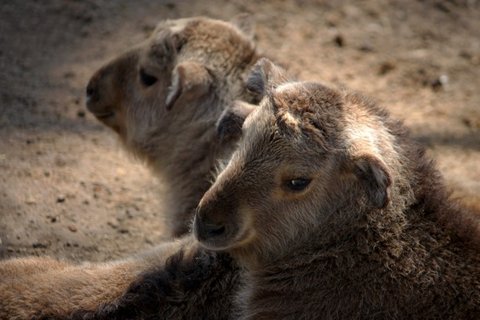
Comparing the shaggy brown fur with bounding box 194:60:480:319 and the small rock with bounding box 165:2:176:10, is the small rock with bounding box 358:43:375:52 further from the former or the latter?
the shaggy brown fur with bounding box 194:60:480:319

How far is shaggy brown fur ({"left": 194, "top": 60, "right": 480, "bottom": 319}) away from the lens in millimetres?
4770

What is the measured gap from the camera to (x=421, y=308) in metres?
4.73

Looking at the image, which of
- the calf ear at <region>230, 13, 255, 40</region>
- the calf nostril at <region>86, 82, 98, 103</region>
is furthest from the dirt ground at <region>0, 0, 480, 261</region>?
the calf ear at <region>230, 13, 255, 40</region>

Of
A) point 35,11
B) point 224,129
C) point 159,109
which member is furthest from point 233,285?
point 35,11

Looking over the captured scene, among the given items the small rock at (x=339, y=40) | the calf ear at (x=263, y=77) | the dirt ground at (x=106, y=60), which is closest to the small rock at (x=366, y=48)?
the dirt ground at (x=106, y=60)

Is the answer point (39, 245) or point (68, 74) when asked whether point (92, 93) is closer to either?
point (39, 245)

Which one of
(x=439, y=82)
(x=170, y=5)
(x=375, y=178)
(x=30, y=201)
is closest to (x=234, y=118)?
(x=375, y=178)

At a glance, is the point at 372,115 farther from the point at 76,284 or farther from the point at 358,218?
the point at 76,284

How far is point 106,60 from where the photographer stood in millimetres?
8500

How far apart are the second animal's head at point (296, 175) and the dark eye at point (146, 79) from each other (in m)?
1.73

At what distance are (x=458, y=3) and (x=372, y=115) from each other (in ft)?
16.9

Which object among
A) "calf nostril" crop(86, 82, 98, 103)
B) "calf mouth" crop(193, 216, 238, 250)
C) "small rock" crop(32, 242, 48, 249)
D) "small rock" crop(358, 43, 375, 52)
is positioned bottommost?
"small rock" crop(358, 43, 375, 52)

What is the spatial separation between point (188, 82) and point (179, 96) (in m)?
0.16

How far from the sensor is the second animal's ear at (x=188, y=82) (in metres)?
6.14
